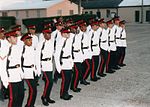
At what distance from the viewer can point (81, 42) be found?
380 inches

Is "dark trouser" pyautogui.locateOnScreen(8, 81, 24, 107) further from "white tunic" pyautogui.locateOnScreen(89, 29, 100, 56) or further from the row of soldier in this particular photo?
"white tunic" pyautogui.locateOnScreen(89, 29, 100, 56)

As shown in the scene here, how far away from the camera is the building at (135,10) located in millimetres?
49906

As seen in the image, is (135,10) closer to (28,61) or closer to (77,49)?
(77,49)

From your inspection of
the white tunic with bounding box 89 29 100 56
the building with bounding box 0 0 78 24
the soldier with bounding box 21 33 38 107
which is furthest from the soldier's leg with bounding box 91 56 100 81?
the building with bounding box 0 0 78 24

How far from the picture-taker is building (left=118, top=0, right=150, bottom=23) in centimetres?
4991

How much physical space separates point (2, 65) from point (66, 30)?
2186 millimetres

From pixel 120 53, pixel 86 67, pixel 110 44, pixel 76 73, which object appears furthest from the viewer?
pixel 120 53

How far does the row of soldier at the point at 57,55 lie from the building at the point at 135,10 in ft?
127

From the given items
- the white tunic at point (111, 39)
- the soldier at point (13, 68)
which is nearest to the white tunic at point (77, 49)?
the soldier at point (13, 68)

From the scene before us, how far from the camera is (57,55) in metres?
8.28

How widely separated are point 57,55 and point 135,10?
44995 millimetres

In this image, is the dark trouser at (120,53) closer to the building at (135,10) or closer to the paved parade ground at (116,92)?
the paved parade ground at (116,92)

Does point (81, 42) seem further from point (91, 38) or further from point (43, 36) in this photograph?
point (43, 36)

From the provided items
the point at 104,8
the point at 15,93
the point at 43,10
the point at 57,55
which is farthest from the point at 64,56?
the point at 104,8
